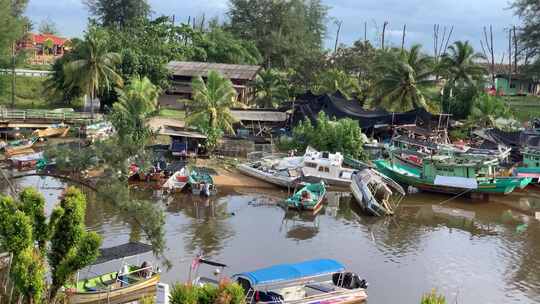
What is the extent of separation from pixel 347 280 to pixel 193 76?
48920 mm

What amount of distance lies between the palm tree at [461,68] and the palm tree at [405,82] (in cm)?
373

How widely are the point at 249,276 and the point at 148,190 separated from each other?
20.1m

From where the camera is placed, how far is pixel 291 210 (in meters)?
39.4

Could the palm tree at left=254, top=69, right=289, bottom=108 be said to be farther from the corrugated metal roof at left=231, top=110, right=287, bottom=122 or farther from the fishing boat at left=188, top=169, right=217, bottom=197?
the fishing boat at left=188, top=169, right=217, bottom=197

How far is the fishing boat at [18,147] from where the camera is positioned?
167 feet

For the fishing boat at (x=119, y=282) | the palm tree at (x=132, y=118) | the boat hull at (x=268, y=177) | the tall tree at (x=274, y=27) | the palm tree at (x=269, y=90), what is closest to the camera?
the fishing boat at (x=119, y=282)

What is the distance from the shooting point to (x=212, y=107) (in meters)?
52.7

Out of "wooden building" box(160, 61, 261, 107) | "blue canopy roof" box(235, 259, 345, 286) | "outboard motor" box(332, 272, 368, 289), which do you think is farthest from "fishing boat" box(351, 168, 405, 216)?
"wooden building" box(160, 61, 261, 107)

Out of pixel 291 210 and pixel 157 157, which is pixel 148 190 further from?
pixel 291 210

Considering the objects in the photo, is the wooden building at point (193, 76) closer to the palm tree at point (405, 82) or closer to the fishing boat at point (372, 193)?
the palm tree at point (405, 82)

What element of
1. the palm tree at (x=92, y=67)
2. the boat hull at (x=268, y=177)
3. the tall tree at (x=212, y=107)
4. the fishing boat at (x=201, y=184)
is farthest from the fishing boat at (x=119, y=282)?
the palm tree at (x=92, y=67)

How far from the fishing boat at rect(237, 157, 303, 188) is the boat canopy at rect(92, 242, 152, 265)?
1914 cm

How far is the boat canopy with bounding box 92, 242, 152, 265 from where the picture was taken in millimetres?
25134

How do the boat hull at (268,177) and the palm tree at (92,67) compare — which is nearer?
the boat hull at (268,177)
